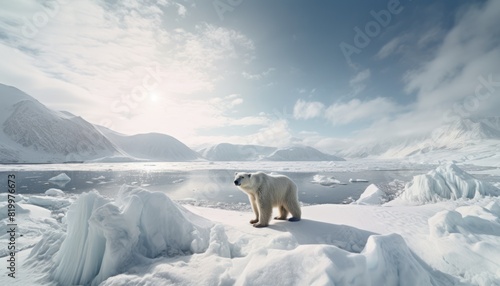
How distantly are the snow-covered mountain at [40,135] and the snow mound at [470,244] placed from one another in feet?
524

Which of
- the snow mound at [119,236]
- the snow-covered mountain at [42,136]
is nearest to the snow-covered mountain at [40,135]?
the snow-covered mountain at [42,136]

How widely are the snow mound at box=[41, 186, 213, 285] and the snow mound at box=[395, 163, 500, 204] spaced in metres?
16.4

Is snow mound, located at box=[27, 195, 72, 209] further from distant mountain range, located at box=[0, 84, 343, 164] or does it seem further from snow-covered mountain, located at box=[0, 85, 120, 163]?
snow-covered mountain, located at box=[0, 85, 120, 163]

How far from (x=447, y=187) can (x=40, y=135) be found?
186 m

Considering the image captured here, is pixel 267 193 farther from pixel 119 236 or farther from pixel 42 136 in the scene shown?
pixel 42 136

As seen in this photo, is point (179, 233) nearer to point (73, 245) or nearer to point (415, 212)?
point (73, 245)

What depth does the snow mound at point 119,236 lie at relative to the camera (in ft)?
12.8

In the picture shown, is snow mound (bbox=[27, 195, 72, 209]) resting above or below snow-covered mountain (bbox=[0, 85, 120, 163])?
below

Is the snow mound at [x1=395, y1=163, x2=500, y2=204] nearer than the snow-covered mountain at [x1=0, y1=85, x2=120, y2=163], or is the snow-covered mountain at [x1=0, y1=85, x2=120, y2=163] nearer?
the snow mound at [x1=395, y1=163, x2=500, y2=204]

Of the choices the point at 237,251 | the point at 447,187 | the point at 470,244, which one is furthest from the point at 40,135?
the point at 470,244

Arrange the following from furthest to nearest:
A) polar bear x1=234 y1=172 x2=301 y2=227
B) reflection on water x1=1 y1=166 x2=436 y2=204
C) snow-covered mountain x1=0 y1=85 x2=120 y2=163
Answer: snow-covered mountain x1=0 y1=85 x2=120 y2=163 → reflection on water x1=1 y1=166 x2=436 y2=204 → polar bear x1=234 y1=172 x2=301 y2=227

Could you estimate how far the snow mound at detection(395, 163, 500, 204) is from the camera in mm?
14273

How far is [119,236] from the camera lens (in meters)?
4.09

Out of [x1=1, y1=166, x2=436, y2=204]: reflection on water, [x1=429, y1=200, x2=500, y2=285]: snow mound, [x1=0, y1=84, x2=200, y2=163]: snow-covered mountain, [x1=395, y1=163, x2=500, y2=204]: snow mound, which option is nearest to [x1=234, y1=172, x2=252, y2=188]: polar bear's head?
[x1=429, y1=200, x2=500, y2=285]: snow mound
